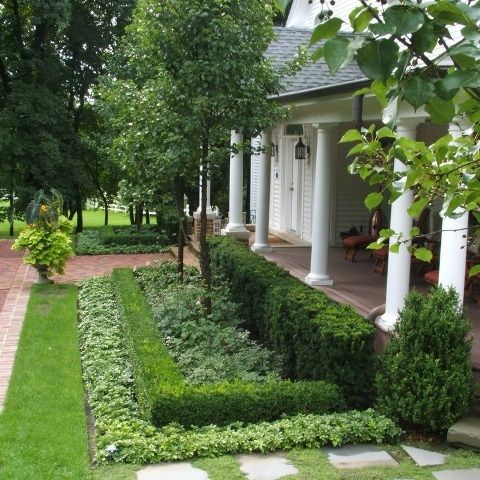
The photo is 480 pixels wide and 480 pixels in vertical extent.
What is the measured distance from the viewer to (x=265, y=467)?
527cm

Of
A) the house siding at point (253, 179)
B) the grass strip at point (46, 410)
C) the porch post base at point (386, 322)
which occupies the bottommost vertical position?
the grass strip at point (46, 410)

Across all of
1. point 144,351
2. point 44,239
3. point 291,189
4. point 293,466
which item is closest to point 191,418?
point 293,466

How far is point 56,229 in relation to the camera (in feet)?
41.2

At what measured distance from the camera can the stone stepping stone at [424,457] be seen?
5.41 meters

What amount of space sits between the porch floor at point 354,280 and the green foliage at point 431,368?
552 millimetres

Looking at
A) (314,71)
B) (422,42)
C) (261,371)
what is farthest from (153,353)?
(314,71)

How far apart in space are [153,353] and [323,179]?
3802 millimetres

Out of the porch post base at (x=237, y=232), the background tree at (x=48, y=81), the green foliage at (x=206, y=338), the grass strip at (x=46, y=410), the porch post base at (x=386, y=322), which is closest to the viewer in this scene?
the grass strip at (x=46, y=410)

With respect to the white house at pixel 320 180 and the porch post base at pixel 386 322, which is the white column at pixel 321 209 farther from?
the porch post base at pixel 386 322

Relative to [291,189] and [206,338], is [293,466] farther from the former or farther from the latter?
[291,189]

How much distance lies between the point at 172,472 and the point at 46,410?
5.97ft

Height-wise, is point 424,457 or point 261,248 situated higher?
point 261,248

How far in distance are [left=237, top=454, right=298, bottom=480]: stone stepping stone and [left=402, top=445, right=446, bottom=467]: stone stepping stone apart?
3.39 ft

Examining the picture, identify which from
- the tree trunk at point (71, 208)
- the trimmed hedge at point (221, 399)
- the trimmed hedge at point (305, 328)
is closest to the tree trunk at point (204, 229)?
the trimmed hedge at point (305, 328)
